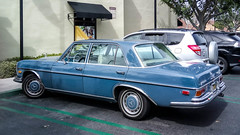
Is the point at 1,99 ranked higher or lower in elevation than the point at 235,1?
lower

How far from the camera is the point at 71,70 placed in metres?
5.84

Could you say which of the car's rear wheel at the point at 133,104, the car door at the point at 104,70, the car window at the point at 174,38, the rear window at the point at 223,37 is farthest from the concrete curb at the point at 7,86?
the rear window at the point at 223,37

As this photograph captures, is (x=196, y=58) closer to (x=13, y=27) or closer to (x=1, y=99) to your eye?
(x=1, y=99)

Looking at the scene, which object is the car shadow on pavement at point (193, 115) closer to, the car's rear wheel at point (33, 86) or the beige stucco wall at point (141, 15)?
the car's rear wheel at point (33, 86)

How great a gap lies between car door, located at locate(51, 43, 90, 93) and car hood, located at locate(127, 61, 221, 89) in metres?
1.31

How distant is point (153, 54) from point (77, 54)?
1.75 metres

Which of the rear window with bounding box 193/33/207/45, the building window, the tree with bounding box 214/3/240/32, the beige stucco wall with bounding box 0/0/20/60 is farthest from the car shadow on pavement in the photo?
the tree with bounding box 214/3/240/32

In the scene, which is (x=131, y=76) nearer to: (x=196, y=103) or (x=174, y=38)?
(x=196, y=103)

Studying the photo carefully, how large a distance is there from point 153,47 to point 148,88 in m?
1.28

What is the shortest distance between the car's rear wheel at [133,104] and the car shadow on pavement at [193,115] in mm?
506

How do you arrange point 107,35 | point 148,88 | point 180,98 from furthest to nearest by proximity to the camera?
point 107,35 < point 148,88 < point 180,98

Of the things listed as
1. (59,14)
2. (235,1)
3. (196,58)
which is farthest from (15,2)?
(235,1)

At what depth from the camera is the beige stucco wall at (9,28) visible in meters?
11.7

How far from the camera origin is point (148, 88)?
474cm
